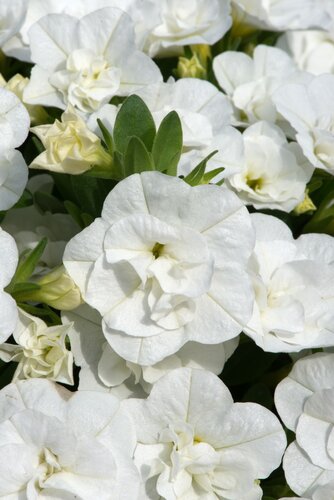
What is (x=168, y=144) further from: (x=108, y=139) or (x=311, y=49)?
(x=311, y=49)

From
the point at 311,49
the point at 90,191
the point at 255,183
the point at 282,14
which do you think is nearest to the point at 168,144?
the point at 90,191

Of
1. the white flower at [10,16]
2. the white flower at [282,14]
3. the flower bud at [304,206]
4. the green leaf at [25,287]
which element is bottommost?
the flower bud at [304,206]

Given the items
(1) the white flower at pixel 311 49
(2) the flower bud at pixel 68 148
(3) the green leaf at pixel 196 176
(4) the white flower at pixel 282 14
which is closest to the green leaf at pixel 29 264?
(2) the flower bud at pixel 68 148

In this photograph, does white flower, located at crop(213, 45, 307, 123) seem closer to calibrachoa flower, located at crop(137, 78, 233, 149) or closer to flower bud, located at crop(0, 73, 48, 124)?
calibrachoa flower, located at crop(137, 78, 233, 149)

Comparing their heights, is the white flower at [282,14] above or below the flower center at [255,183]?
above

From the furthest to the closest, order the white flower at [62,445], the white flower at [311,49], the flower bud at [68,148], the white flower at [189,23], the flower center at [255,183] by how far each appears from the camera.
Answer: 1. the white flower at [311,49]
2. the white flower at [189,23]
3. the flower center at [255,183]
4. the flower bud at [68,148]
5. the white flower at [62,445]

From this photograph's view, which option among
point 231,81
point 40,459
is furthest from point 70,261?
point 231,81

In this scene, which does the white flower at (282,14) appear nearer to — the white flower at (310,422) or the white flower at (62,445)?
the white flower at (310,422)

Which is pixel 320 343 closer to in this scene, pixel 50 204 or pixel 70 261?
pixel 70 261
